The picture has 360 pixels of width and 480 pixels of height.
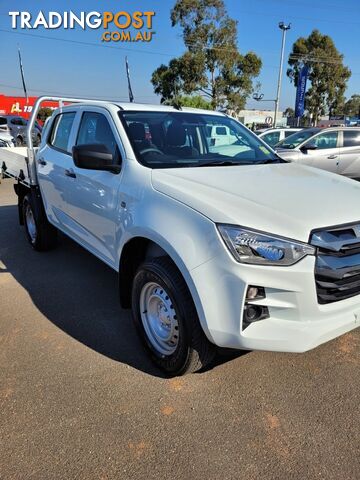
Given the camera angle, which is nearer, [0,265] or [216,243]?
[216,243]

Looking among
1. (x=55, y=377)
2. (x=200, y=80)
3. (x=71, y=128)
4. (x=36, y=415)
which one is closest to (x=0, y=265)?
(x=71, y=128)

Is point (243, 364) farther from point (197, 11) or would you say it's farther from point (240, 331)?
point (197, 11)

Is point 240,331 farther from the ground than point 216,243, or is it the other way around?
point 216,243

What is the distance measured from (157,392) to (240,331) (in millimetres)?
822

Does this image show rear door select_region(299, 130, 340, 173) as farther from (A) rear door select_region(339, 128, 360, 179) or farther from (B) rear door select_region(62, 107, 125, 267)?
(B) rear door select_region(62, 107, 125, 267)

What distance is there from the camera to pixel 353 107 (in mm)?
86688

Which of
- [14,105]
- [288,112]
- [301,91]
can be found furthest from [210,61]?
[288,112]

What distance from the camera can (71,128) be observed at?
417 centimetres

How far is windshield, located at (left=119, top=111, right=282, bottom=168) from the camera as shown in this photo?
3184 mm

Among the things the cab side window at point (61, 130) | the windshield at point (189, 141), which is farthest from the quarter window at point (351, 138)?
the cab side window at point (61, 130)

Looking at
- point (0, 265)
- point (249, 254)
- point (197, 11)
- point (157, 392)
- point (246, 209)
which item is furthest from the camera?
point (197, 11)

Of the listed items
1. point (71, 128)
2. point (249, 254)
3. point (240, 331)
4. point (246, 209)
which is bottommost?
point (240, 331)

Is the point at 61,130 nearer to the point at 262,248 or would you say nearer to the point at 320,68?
the point at 262,248

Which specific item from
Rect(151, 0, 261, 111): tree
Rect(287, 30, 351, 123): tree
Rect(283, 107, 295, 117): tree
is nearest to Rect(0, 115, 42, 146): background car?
Rect(151, 0, 261, 111): tree
